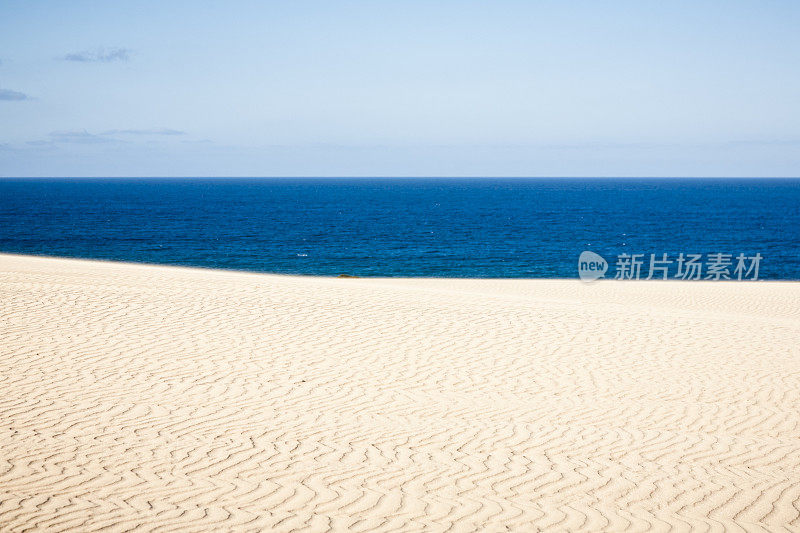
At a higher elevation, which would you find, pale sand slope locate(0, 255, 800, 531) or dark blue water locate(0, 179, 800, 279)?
pale sand slope locate(0, 255, 800, 531)

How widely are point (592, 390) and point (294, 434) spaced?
461cm

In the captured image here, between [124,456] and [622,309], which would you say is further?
[622,309]

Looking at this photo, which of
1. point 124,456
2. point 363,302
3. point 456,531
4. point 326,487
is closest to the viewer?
point 456,531

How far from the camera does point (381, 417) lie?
8289 millimetres

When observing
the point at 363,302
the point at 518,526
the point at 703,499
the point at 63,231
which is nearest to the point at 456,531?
the point at 518,526

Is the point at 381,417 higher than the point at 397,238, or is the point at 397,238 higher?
the point at 381,417

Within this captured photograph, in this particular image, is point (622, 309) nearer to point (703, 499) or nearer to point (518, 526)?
point (703, 499)

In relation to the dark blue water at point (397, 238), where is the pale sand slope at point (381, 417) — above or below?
above

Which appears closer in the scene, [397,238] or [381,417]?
[381,417]

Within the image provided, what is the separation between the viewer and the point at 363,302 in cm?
1566

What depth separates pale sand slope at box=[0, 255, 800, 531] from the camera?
587cm

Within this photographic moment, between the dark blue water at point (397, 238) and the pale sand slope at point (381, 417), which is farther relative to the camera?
the dark blue water at point (397, 238)

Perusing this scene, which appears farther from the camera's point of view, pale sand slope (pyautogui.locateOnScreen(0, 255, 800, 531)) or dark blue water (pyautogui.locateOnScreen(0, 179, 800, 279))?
dark blue water (pyautogui.locateOnScreen(0, 179, 800, 279))

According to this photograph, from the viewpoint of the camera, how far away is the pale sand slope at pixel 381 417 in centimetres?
587
